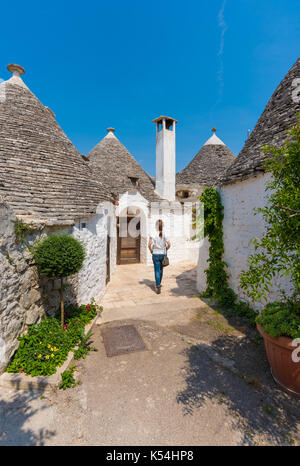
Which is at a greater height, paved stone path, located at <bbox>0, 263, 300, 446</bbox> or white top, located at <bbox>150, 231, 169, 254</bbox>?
white top, located at <bbox>150, 231, 169, 254</bbox>

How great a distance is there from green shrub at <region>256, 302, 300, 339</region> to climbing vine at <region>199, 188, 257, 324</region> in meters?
2.51

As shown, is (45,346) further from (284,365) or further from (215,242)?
(215,242)

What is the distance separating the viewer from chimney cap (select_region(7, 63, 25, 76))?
288 inches

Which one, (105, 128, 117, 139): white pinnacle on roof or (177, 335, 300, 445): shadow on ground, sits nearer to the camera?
(177, 335, 300, 445): shadow on ground

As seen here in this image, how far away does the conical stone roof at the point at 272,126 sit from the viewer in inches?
184

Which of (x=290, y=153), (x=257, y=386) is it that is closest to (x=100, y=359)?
(x=257, y=386)

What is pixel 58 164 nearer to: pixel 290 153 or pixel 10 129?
pixel 10 129

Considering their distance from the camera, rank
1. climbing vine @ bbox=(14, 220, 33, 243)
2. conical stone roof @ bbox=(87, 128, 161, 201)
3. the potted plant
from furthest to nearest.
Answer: conical stone roof @ bbox=(87, 128, 161, 201)
climbing vine @ bbox=(14, 220, 33, 243)
the potted plant

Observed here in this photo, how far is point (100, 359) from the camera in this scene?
139 inches

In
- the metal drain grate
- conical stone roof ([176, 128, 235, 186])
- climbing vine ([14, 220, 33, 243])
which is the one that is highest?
conical stone roof ([176, 128, 235, 186])

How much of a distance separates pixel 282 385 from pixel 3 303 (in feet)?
12.4

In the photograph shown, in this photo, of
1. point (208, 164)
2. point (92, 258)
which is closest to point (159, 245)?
point (92, 258)

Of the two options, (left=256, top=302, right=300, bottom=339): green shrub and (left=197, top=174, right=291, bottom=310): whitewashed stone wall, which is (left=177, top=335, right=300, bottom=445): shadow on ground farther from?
(left=197, top=174, right=291, bottom=310): whitewashed stone wall

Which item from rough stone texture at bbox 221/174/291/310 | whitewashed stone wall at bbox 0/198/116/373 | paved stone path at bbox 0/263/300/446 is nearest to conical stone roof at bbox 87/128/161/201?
rough stone texture at bbox 221/174/291/310
